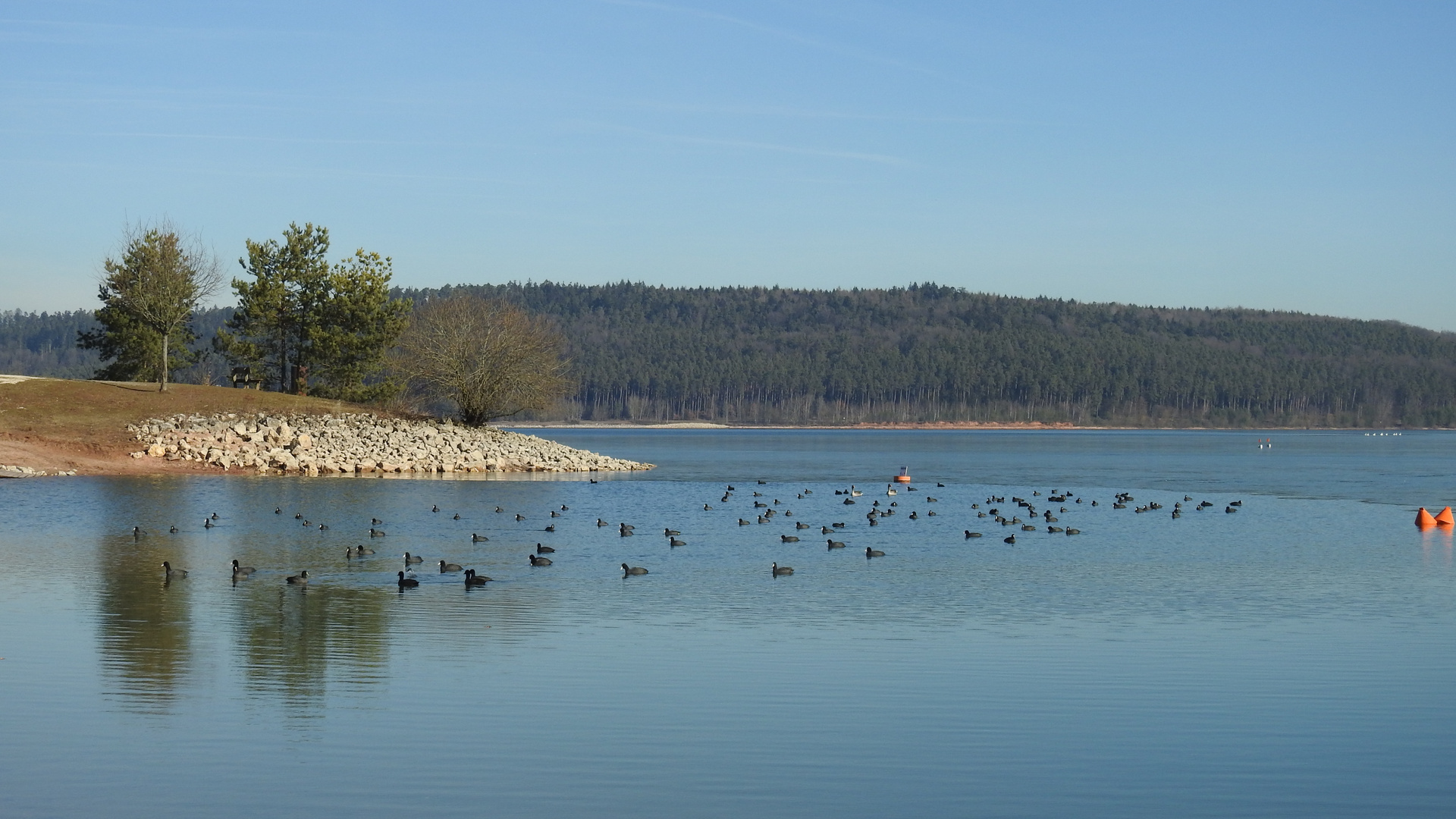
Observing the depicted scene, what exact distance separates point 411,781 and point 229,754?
194 centimetres

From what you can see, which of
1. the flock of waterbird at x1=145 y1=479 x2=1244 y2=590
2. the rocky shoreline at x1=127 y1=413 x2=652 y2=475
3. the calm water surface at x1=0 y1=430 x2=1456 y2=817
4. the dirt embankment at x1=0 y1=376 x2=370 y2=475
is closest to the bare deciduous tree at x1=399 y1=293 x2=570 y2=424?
the rocky shoreline at x1=127 y1=413 x2=652 y2=475

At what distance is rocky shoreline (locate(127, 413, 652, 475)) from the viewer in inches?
2419

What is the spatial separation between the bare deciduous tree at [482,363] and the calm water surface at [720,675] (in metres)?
34.0

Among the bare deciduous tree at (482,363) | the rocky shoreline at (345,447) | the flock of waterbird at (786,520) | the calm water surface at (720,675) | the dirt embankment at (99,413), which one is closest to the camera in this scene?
the calm water surface at (720,675)

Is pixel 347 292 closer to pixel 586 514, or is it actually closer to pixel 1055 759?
pixel 586 514

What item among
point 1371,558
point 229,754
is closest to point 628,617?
point 229,754

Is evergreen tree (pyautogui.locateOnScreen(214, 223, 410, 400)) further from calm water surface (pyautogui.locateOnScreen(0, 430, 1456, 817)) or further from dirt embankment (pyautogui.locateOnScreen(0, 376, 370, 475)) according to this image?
calm water surface (pyautogui.locateOnScreen(0, 430, 1456, 817))

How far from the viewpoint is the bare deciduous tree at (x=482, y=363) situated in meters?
71.1

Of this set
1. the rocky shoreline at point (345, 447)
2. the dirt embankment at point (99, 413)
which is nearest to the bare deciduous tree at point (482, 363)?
the rocky shoreline at point (345, 447)

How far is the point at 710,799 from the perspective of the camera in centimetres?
1105

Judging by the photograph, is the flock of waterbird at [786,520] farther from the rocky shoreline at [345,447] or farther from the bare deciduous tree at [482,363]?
the bare deciduous tree at [482,363]

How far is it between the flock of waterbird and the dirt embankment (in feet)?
65.3

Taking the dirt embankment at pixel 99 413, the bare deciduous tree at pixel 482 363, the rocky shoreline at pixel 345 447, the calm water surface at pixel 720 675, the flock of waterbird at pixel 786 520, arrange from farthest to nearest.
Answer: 1. the bare deciduous tree at pixel 482 363
2. the rocky shoreline at pixel 345 447
3. the dirt embankment at pixel 99 413
4. the flock of waterbird at pixel 786 520
5. the calm water surface at pixel 720 675

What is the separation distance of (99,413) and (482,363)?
18.0m
